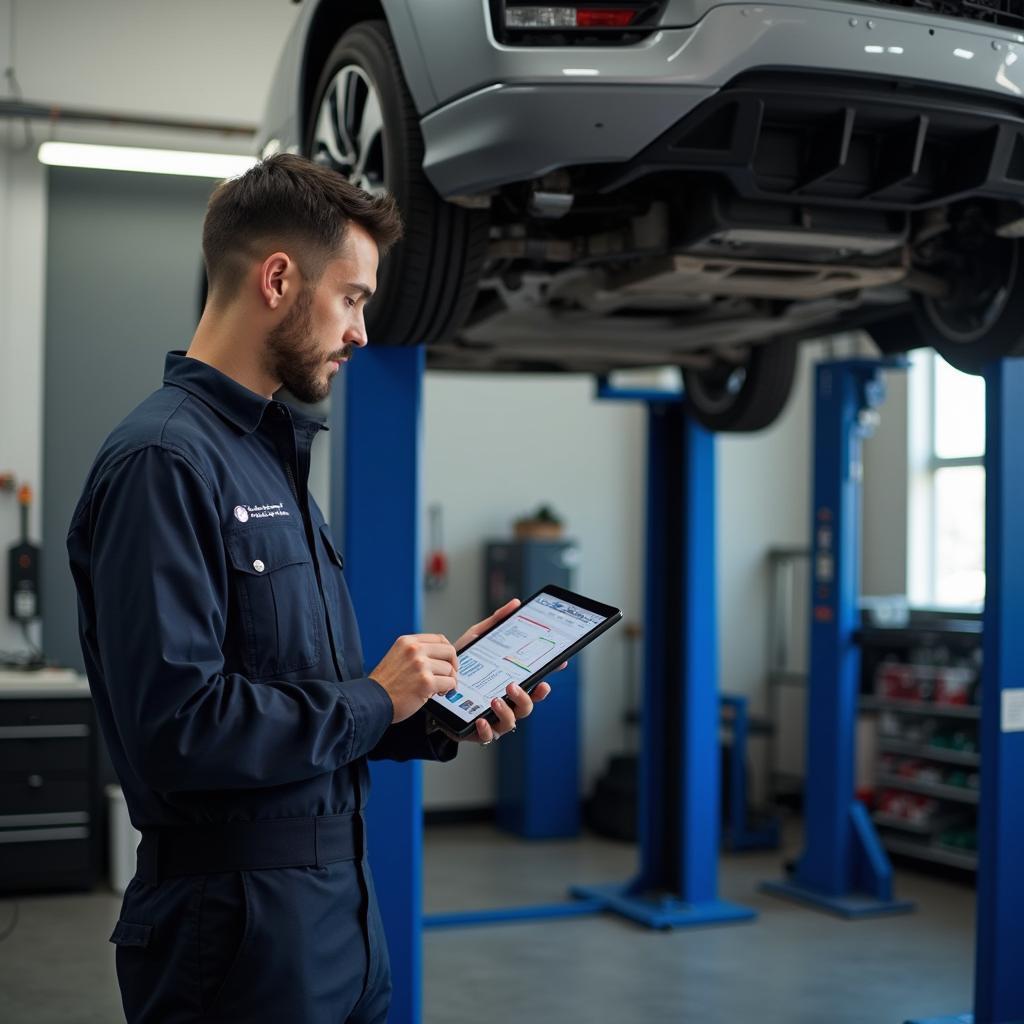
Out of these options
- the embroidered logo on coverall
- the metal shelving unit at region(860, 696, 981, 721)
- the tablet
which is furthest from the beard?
the metal shelving unit at region(860, 696, 981, 721)

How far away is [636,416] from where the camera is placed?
332 inches

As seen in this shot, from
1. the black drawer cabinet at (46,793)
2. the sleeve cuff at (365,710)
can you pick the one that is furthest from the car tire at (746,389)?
the sleeve cuff at (365,710)

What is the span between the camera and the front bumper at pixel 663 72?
2295mm

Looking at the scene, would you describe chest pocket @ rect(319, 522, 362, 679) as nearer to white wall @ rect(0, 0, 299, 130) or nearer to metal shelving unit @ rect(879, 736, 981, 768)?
metal shelving unit @ rect(879, 736, 981, 768)

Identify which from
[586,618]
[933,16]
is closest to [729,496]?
[933,16]

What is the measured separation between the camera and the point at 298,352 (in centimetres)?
161

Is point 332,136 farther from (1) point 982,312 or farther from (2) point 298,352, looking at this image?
(1) point 982,312

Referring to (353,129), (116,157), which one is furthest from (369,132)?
(116,157)

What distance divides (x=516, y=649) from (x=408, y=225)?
109 cm

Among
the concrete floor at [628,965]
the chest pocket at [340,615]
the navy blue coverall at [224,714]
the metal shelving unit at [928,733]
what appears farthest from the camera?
the metal shelving unit at [928,733]

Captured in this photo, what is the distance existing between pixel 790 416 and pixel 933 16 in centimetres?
643

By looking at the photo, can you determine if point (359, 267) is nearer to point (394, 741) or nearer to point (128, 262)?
point (394, 741)

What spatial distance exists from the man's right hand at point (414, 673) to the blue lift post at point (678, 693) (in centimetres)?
403

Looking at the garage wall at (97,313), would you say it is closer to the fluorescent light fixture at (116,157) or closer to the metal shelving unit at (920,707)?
the fluorescent light fixture at (116,157)
